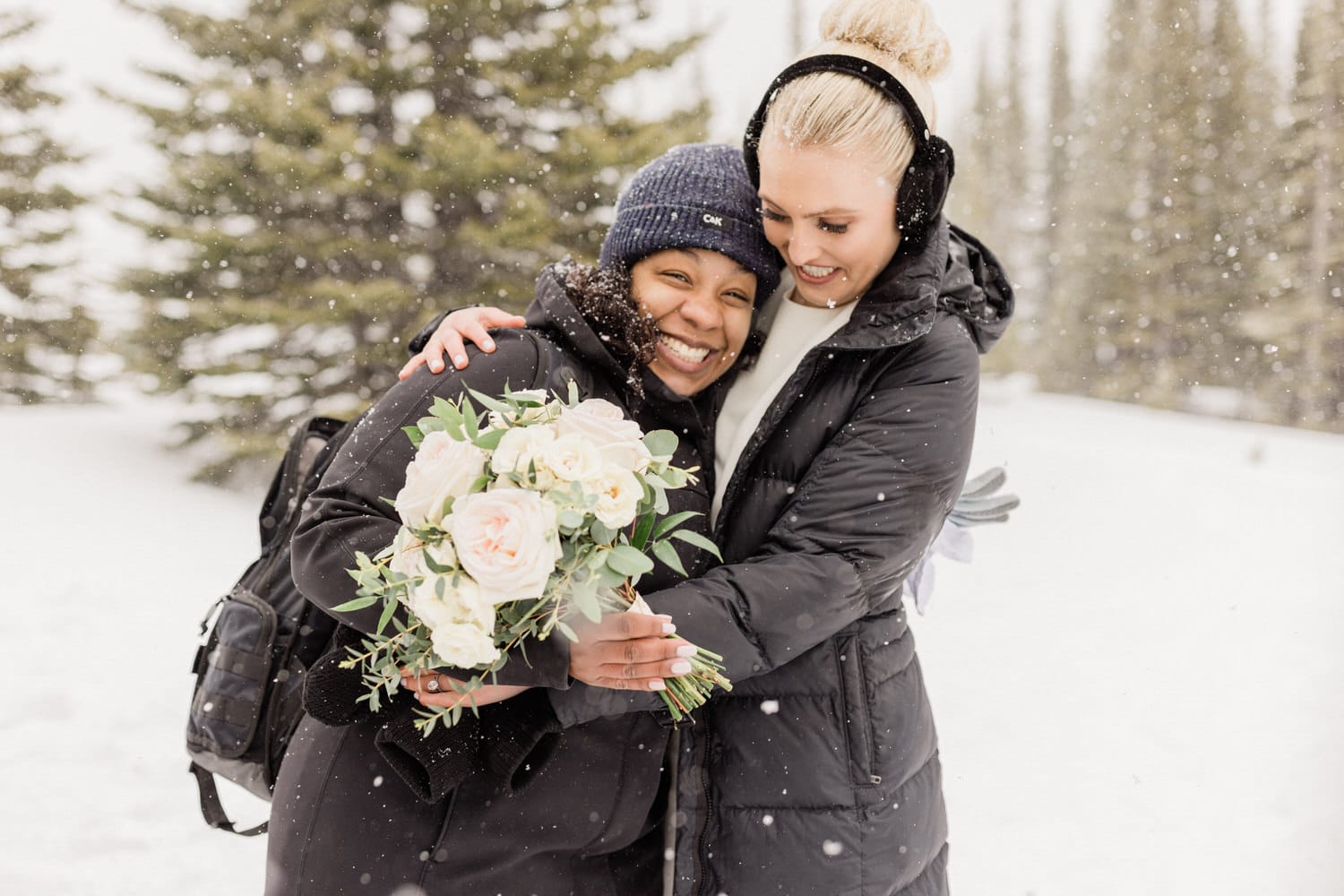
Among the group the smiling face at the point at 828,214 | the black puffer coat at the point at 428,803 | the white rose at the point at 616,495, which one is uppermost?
the smiling face at the point at 828,214

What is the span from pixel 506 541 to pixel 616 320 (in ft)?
3.36

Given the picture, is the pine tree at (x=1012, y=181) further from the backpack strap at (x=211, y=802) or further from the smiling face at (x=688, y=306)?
the backpack strap at (x=211, y=802)

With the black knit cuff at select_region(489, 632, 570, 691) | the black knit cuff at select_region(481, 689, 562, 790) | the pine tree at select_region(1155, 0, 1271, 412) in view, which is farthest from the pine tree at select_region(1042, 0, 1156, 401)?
the black knit cuff at select_region(489, 632, 570, 691)

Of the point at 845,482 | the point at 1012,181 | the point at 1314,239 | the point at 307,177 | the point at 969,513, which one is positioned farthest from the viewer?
the point at 1012,181

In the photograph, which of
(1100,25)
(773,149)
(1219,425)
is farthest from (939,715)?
(1100,25)

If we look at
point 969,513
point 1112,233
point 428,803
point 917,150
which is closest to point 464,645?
point 428,803

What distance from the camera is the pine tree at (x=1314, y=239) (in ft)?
73.2

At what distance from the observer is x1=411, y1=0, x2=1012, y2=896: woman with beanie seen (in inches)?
87.7

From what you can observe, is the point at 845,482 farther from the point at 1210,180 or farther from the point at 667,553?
the point at 1210,180

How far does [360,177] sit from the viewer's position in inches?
384

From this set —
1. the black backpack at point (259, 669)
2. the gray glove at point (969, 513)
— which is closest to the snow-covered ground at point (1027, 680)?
the black backpack at point (259, 669)

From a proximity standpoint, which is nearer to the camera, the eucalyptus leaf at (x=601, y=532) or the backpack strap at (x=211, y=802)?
the eucalyptus leaf at (x=601, y=532)

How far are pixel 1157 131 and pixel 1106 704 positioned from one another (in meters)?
26.4

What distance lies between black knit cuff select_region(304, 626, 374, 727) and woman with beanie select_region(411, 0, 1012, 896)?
0.81 m
